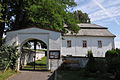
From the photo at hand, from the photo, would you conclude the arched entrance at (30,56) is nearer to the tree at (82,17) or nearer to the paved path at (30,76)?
the paved path at (30,76)

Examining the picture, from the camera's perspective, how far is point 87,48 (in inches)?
1425

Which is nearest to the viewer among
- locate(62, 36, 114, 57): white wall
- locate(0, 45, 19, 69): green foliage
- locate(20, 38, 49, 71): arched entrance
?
locate(0, 45, 19, 69): green foliage

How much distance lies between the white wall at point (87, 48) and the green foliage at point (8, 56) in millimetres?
19444

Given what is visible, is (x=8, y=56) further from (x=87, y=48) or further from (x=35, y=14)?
(x=87, y=48)

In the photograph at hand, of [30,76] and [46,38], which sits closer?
[30,76]

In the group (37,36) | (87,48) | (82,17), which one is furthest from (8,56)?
(82,17)

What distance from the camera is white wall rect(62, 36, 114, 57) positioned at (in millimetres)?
36094

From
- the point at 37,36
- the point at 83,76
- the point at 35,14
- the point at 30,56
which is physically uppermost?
the point at 35,14

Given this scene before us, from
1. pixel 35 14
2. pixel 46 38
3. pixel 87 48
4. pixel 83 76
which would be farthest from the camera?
pixel 87 48

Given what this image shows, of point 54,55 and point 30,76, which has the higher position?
point 54,55

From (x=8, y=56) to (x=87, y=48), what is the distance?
22.6 meters

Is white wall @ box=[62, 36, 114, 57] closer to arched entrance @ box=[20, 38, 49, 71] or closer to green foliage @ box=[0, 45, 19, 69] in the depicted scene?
arched entrance @ box=[20, 38, 49, 71]

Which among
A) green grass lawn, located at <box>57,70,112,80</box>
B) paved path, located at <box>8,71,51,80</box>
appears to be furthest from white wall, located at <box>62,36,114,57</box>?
green grass lawn, located at <box>57,70,112,80</box>

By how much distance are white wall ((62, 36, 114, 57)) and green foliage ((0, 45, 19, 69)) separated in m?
19.4
